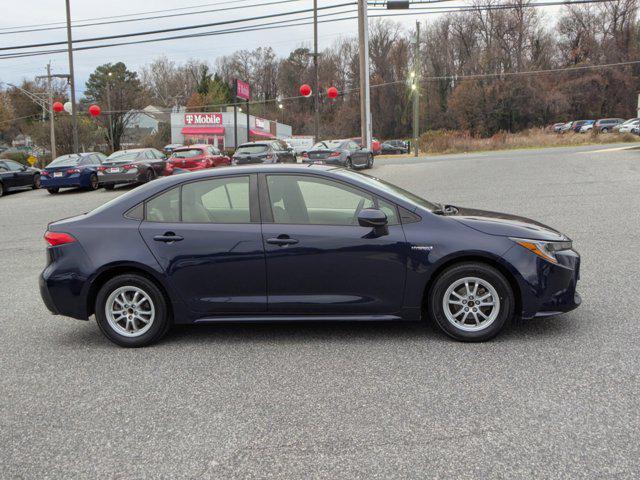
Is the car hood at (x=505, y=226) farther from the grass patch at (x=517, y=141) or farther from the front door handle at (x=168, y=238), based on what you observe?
the grass patch at (x=517, y=141)

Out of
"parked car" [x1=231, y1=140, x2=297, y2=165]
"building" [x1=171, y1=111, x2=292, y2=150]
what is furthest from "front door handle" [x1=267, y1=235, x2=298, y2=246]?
"building" [x1=171, y1=111, x2=292, y2=150]

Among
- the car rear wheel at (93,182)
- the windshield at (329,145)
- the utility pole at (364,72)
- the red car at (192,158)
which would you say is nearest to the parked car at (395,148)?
the utility pole at (364,72)

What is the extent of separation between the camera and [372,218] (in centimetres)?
479

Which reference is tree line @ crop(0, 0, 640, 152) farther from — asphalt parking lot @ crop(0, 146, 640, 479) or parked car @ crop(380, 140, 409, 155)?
asphalt parking lot @ crop(0, 146, 640, 479)

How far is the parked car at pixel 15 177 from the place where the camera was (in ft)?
72.4

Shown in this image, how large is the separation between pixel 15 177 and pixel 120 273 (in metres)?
20.2

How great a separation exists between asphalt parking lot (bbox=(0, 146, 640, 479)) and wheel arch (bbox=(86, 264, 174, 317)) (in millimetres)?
412

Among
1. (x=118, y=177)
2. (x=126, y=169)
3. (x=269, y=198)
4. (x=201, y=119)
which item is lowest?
(x=269, y=198)

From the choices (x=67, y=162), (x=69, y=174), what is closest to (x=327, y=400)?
(x=69, y=174)

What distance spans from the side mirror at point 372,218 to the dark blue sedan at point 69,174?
1872 cm

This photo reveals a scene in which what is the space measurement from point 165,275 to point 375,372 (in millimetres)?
1944

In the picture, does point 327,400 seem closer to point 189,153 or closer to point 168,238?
point 168,238

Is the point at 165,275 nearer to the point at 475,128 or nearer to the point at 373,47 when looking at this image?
the point at 475,128

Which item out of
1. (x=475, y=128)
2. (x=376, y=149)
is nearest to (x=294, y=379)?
(x=376, y=149)
